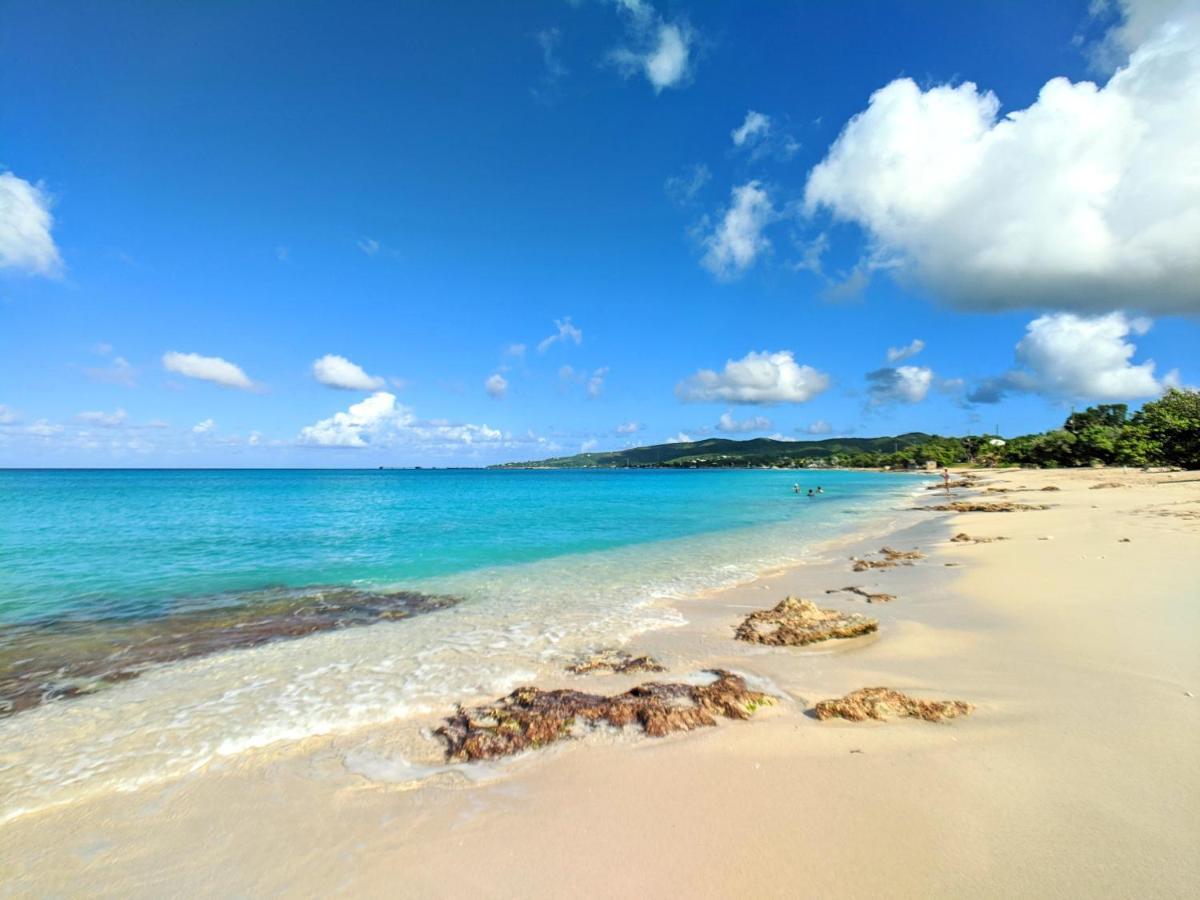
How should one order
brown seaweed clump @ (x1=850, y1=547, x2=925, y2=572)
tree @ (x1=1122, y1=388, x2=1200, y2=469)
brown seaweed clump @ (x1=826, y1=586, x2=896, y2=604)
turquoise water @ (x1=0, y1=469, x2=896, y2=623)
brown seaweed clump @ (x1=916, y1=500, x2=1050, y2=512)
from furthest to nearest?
1. tree @ (x1=1122, y1=388, x2=1200, y2=469)
2. brown seaweed clump @ (x1=916, y1=500, x2=1050, y2=512)
3. brown seaweed clump @ (x1=850, y1=547, x2=925, y2=572)
4. turquoise water @ (x1=0, y1=469, x2=896, y2=623)
5. brown seaweed clump @ (x1=826, y1=586, x2=896, y2=604)

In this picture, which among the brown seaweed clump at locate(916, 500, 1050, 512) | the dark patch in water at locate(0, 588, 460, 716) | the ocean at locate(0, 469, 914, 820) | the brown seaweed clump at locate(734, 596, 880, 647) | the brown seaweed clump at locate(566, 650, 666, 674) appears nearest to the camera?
the ocean at locate(0, 469, 914, 820)

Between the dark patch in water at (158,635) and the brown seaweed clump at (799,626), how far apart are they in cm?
688

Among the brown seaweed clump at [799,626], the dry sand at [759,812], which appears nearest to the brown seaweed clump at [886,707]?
the dry sand at [759,812]

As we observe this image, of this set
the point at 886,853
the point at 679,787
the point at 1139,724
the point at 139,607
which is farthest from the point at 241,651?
the point at 1139,724

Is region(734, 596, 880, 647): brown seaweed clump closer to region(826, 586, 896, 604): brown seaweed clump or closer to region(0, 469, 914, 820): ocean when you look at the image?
region(0, 469, 914, 820): ocean

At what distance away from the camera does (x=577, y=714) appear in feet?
19.4

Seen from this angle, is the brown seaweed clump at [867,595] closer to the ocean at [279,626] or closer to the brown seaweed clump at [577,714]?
the ocean at [279,626]

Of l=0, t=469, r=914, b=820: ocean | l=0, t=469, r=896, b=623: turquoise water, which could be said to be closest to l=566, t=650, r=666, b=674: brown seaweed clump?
l=0, t=469, r=914, b=820: ocean

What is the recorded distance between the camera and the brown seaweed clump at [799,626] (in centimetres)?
834

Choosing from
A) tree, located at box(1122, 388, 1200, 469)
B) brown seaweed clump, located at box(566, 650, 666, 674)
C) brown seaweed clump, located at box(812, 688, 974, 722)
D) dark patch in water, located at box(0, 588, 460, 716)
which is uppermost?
tree, located at box(1122, 388, 1200, 469)

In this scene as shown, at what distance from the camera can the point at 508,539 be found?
24203 millimetres

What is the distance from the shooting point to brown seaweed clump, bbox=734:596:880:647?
8.34 metres

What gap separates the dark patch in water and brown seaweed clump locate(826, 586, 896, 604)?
352 inches

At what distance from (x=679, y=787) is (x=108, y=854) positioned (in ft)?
14.8
